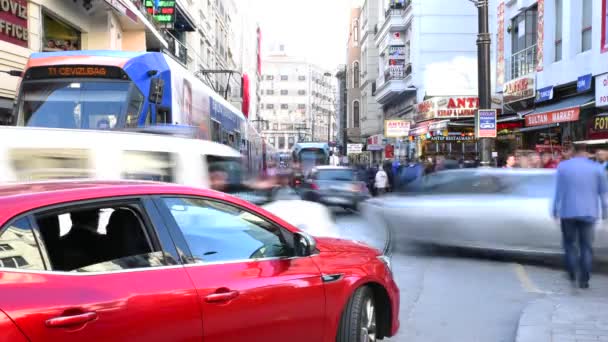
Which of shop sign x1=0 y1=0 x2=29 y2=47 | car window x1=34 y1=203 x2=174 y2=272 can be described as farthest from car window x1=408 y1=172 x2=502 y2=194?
shop sign x1=0 y1=0 x2=29 y2=47

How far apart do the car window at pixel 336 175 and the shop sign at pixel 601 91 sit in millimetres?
6628

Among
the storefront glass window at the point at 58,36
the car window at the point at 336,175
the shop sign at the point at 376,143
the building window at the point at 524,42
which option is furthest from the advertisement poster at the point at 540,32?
the shop sign at the point at 376,143

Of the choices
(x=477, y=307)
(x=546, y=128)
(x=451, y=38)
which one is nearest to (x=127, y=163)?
(x=477, y=307)

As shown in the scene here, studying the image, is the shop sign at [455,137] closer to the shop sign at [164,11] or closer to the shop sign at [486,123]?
the shop sign at [486,123]

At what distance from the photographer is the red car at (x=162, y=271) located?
2.45 metres

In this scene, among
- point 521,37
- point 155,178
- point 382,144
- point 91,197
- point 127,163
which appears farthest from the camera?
point 382,144

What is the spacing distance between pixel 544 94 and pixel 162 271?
1748cm

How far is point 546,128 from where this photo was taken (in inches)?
763

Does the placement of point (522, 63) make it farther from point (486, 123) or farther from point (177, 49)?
point (177, 49)

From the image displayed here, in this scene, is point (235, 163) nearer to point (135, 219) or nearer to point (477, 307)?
point (477, 307)

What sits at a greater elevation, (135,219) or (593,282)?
(135,219)

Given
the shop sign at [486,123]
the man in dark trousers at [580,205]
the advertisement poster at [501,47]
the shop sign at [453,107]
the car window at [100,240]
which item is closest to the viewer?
the car window at [100,240]

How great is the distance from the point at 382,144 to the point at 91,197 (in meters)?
39.1

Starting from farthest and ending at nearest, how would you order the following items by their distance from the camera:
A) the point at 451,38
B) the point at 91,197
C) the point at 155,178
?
the point at 451,38
the point at 155,178
the point at 91,197
